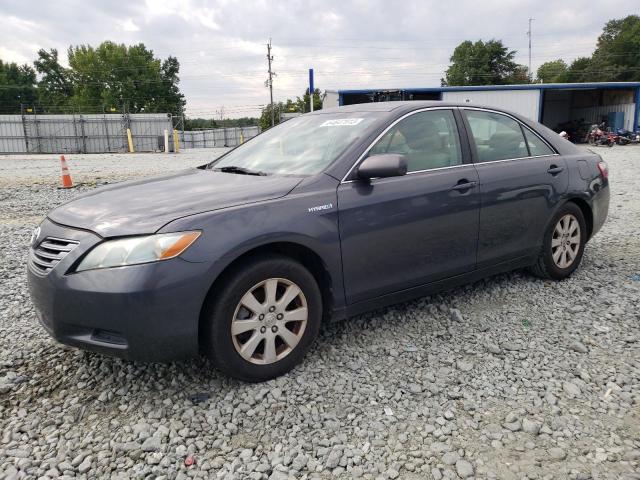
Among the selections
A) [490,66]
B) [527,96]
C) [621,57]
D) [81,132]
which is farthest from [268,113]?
[621,57]

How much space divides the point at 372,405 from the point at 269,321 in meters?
0.73

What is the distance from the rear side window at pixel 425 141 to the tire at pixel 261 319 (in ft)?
3.51

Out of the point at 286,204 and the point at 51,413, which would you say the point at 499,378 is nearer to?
the point at 286,204

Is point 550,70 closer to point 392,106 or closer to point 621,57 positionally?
point 621,57

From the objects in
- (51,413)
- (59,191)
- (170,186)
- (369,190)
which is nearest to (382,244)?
(369,190)

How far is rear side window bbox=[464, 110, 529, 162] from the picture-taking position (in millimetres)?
4023

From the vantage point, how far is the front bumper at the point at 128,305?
2.51m

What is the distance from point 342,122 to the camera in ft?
12.3

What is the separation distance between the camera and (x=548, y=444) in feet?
8.02

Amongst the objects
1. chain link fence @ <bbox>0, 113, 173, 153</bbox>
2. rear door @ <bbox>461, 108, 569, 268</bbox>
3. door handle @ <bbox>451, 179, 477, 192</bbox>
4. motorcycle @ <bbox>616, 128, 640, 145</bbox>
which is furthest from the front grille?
motorcycle @ <bbox>616, 128, 640, 145</bbox>

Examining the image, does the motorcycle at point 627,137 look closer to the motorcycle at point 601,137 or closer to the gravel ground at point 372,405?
the motorcycle at point 601,137

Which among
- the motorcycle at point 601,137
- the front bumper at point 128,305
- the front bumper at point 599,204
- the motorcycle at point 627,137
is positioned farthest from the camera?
the motorcycle at point 627,137

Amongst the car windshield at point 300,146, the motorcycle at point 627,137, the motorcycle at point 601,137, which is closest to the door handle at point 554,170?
the car windshield at point 300,146

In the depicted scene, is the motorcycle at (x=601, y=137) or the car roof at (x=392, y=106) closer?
the car roof at (x=392, y=106)
